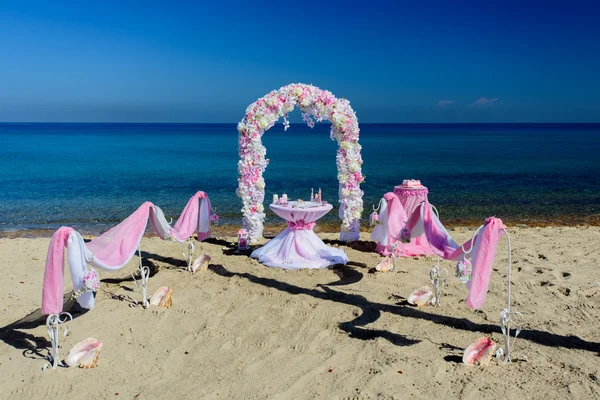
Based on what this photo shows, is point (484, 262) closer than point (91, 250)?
Yes

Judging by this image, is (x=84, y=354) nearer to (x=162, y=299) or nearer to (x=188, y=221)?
(x=162, y=299)

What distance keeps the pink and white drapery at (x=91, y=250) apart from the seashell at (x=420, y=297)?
4.39m

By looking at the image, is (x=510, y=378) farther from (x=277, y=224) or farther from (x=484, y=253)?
(x=277, y=224)

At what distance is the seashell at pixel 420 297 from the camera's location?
26.3 feet

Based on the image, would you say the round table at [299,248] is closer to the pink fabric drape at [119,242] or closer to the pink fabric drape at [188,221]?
the pink fabric drape at [188,221]

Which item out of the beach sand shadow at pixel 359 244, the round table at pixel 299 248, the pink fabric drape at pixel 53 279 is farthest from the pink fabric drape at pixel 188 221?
the pink fabric drape at pixel 53 279

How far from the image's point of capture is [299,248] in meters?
10.5

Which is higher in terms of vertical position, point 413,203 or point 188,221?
point 413,203

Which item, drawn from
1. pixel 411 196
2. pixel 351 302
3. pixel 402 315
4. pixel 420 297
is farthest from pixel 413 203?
pixel 402 315

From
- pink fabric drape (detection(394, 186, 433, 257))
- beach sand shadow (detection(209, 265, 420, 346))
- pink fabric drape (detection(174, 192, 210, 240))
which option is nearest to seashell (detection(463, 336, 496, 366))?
beach sand shadow (detection(209, 265, 420, 346))

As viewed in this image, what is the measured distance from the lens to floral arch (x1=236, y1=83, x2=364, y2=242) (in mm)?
11484

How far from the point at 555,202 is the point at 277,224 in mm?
11832

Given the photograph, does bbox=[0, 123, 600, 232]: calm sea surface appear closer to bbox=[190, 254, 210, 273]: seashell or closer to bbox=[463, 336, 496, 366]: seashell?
bbox=[190, 254, 210, 273]: seashell

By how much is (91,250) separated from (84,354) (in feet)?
5.61
